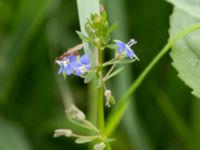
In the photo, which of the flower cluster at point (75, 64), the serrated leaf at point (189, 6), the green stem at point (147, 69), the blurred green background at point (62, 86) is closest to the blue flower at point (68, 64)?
the flower cluster at point (75, 64)

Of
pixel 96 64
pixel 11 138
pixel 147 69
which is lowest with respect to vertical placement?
pixel 11 138

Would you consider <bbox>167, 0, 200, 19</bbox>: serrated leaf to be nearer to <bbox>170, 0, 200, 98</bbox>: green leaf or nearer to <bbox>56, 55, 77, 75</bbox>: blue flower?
<bbox>170, 0, 200, 98</bbox>: green leaf

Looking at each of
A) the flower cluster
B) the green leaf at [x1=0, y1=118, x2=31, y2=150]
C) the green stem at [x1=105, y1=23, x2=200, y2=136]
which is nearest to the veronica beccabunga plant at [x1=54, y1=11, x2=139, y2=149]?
the flower cluster

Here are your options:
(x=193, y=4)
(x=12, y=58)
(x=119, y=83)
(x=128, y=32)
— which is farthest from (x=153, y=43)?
(x=193, y=4)

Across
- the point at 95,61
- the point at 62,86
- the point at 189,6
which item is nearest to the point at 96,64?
the point at 95,61

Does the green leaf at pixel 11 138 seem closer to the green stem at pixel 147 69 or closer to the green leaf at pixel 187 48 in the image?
the green stem at pixel 147 69

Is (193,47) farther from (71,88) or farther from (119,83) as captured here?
(71,88)

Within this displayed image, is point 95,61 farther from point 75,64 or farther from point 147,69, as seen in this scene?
point 147,69

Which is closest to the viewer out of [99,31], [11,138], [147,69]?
[99,31]

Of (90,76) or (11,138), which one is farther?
(11,138)
